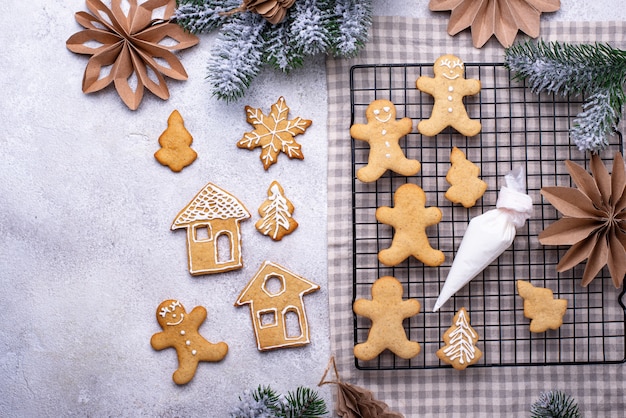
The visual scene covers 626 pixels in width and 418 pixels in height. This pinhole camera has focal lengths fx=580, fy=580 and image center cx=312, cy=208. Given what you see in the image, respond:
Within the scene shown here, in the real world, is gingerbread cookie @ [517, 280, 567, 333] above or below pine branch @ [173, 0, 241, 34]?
below

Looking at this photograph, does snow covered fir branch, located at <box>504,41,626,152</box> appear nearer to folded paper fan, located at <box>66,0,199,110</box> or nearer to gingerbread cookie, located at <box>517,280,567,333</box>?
gingerbread cookie, located at <box>517,280,567,333</box>

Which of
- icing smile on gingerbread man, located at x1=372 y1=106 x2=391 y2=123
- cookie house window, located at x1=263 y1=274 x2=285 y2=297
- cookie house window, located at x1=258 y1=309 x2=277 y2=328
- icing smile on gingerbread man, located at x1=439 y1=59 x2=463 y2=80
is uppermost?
icing smile on gingerbread man, located at x1=439 y1=59 x2=463 y2=80

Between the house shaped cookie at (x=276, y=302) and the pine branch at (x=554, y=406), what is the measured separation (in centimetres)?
61

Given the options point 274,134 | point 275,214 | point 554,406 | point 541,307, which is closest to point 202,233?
point 275,214

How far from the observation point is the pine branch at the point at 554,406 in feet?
4.71

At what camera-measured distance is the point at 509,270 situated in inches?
58.9

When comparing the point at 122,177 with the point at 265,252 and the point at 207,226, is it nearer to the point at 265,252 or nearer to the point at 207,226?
the point at 207,226

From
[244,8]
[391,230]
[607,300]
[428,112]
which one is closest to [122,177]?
[244,8]

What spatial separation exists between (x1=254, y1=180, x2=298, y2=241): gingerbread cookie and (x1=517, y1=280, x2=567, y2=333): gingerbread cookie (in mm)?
603

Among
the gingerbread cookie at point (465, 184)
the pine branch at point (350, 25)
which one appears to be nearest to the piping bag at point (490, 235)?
the gingerbread cookie at point (465, 184)

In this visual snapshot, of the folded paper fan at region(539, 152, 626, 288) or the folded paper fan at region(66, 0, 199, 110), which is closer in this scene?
the folded paper fan at region(539, 152, 626, 288)

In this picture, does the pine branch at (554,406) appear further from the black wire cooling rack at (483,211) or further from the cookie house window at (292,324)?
the cookie house window at (292,324)

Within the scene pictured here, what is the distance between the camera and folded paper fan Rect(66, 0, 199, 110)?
1.49 m

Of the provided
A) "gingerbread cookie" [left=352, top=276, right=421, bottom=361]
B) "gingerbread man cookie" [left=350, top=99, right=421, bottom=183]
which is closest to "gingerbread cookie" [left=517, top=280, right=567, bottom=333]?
"gingerbread cookie" [left=352, top=276, right=421, bottom=361]
